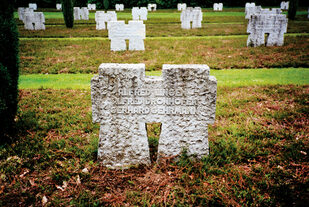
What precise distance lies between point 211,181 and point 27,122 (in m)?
3.45

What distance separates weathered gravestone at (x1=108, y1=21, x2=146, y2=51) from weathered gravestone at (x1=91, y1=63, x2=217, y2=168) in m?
8.02

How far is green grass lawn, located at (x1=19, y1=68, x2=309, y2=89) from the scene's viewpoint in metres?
6.30

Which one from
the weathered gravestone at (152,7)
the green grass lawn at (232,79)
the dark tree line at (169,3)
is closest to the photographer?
the green grass lawn at (232,79)

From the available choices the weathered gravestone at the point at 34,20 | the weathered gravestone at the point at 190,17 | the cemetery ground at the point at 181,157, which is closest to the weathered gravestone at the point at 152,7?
the weathered gravestone at the point at 190,17

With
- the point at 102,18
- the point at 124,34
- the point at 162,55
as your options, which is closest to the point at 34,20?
the point at 102,18

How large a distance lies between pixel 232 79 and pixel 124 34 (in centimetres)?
594

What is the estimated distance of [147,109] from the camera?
302 cm

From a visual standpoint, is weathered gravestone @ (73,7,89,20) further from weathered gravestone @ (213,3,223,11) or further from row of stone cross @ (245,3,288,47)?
weathered gravestone @ (213,3,223,11)

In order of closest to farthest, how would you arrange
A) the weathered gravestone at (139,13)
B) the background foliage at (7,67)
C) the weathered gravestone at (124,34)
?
the background foliage at (7,67) → the weathered gravestone at (124,34) → the weathered gravestone at (139,13)

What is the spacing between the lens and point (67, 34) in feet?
49.4

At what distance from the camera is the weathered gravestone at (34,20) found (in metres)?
16.4

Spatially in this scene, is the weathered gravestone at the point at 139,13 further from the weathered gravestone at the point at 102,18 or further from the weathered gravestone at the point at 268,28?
the weathered gravestone at the point at 268,28

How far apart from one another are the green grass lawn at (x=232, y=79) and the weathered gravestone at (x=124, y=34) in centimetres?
379

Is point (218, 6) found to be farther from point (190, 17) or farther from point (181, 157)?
point (181, 157)
